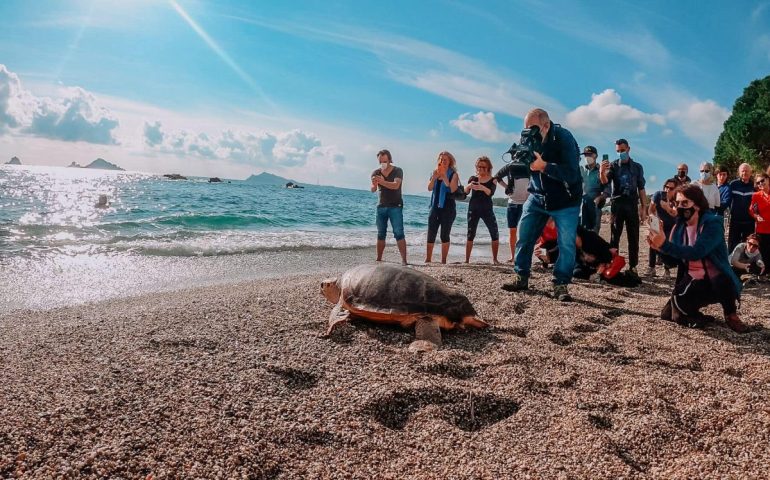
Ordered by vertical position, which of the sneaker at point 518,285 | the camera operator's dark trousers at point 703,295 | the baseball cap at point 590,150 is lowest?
the sneaker at point 518,285

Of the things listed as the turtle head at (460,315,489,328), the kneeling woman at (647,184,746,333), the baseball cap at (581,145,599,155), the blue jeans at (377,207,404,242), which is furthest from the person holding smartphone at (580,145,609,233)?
the turtle head at (460,315,489,328)

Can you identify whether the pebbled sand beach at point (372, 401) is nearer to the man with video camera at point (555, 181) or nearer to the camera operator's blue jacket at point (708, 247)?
the camera operator's blue jacket at point (708, 247)

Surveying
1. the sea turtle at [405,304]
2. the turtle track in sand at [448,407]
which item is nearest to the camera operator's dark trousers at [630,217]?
the sea turtle at [405,304]

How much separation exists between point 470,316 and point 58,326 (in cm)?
378

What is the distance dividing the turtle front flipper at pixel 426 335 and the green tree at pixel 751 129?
112 feet

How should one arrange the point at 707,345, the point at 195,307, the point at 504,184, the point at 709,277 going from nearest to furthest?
the point at 707,345 < the point at 709,277 < the point at 195,307 < the point at 504,184

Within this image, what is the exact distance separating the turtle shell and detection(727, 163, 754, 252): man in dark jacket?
644 cm

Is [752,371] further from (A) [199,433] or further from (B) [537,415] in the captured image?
(A) [199,433]

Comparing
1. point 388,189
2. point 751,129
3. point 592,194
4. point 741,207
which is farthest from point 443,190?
point 751,129

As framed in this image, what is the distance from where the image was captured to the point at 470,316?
4.21 m

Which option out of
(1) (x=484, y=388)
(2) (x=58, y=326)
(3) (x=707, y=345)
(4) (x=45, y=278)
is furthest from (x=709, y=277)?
(4) (x=45, y=278)

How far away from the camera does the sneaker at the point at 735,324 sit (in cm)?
437

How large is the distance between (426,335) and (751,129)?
36.8 meters

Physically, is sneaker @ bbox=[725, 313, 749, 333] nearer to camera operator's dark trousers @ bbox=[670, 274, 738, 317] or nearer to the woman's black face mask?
camera operator's dark trousers @ bbox=[670, 274, 738, 317]
